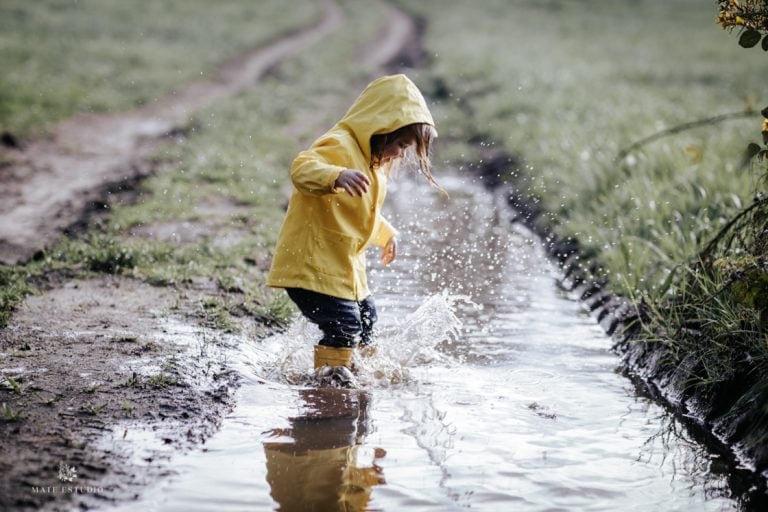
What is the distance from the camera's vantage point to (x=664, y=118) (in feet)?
46.0

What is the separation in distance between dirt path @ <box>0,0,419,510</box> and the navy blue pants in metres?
0.57

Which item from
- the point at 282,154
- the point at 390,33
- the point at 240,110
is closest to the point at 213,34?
the point at 390,33

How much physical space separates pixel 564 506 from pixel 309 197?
2.10 meters

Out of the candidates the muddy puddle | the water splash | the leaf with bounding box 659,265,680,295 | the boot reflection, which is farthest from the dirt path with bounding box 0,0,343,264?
the leaf with bounding box 659,265,680,295

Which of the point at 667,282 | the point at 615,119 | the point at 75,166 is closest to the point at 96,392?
the point at 667,282

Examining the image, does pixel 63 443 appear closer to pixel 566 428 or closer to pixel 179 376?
pixel 179 376

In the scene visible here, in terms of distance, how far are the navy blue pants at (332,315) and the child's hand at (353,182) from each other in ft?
2.37

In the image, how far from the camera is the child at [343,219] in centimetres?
474

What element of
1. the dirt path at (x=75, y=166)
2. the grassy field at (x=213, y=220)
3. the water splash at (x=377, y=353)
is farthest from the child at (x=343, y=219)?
the dirt path at (x=75, y=166)

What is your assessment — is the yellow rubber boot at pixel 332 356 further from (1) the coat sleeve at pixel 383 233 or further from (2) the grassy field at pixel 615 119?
(2) the grassy field at pixel 615 119

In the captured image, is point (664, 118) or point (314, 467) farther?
point (664, 118)

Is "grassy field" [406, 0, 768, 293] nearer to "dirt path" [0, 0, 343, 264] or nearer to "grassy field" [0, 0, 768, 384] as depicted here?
"grassy field" [0, 0, 768, 384]

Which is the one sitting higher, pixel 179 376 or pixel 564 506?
pixel 179 376

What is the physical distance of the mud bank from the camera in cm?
405
